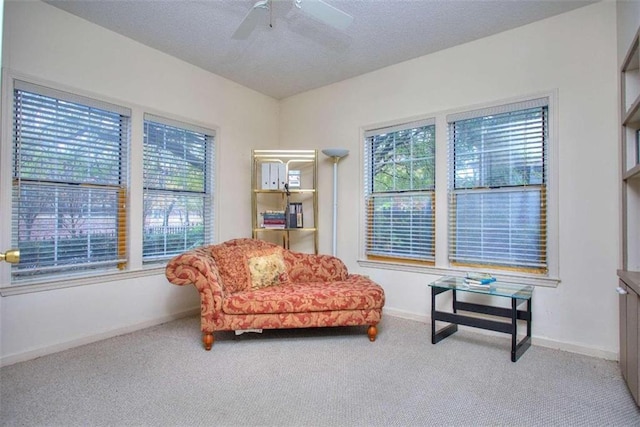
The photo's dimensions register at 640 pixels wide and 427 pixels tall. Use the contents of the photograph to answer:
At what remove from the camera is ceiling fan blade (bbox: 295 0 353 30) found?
222 cm

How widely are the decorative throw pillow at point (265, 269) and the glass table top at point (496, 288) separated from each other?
139 centimetres

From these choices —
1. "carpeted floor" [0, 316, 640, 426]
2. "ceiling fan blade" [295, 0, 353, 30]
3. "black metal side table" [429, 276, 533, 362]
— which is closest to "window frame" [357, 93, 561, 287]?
"black metal side table" [429, 276, 533, 362]

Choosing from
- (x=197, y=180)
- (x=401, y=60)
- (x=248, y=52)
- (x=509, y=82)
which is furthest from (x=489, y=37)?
(x=197, y=180)

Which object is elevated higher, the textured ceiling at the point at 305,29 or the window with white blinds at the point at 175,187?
the textured ceiling at the point at 305,29

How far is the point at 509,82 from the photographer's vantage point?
3.05 metres

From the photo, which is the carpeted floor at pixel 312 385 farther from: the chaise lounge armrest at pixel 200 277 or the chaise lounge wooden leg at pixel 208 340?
the chaise lounge armrest at pixel 200 277

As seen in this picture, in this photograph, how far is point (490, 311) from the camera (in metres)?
3.00

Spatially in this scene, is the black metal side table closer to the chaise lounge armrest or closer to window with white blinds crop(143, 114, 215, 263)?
the chaise lounge armrest

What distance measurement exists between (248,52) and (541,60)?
103 inches

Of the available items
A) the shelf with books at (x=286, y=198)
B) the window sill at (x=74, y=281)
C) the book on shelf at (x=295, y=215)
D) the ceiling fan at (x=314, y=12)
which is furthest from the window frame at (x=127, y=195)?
the ceiling fan at (x=314, y=12)

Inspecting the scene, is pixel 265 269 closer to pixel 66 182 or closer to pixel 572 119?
pixel 66 182

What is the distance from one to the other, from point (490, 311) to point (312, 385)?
1.71 m

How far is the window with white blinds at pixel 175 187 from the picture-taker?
11.2 ft

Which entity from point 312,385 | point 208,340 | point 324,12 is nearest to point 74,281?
point 208,340
